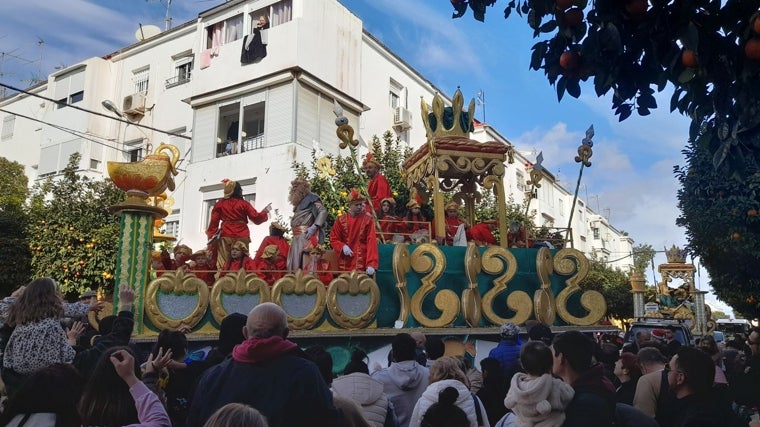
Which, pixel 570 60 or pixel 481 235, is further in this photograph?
pixel 481 235

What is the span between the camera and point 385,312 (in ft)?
31.0

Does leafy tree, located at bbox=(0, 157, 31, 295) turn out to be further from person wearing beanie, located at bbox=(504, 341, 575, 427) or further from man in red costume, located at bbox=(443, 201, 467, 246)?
person wearing beanie, located at bbox=(504, 341, 575, 427)

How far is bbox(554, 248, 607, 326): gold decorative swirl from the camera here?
1052cm

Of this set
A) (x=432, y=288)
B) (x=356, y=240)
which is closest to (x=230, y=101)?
(x=356, y=240)

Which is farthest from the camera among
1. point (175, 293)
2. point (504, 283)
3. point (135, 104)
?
point (135, 104)

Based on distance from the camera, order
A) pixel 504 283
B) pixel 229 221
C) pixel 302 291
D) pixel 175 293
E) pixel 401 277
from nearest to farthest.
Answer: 1. pixel 175 293
2. pixel 302 291
3. pixel 401 277
4. pixel 229 221
5. pixel 504 283

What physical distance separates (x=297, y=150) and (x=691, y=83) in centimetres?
1872

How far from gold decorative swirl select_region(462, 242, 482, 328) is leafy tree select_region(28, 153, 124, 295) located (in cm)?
1329

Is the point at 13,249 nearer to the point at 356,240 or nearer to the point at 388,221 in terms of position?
the point at 388,221

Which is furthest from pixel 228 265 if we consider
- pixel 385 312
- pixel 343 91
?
pixel 343 91

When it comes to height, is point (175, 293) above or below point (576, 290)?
below

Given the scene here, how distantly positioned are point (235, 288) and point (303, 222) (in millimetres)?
1952

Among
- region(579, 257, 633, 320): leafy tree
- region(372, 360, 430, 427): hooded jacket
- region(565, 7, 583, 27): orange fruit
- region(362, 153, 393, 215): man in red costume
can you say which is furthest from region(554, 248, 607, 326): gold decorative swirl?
region(579, 257, 633, 320): leafy tree

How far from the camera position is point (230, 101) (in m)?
23.1
